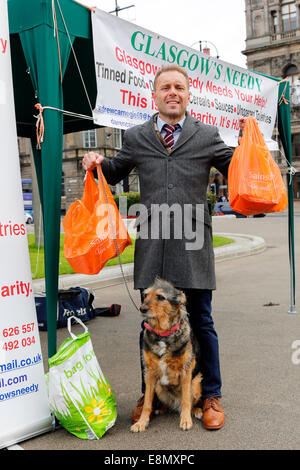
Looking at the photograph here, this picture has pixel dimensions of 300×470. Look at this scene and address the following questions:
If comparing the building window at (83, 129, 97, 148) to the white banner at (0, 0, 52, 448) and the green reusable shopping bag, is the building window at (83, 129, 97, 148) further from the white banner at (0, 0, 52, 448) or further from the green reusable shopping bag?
the green reusable shopping bag

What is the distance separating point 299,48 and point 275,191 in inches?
2103

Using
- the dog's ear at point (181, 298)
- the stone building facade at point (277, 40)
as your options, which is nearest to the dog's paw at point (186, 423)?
the dog's ear at point (181, 298)

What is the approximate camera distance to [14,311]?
3.07 m

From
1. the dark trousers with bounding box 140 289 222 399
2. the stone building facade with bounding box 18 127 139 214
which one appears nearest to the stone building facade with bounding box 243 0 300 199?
the stone building facade with bounding box 18 127 139 214

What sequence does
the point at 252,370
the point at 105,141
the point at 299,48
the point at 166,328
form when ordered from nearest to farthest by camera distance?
the point at 166,328 < the point at 252,370 < the point at 105,141 < the point at 299,48

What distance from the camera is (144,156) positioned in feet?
10.9

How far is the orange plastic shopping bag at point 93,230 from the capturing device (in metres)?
3.22

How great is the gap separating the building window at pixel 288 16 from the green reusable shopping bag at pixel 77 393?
56.1 meters

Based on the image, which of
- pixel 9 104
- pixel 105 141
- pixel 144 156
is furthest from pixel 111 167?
pixel 105 141

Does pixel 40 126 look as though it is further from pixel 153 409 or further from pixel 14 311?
pixel 153 409

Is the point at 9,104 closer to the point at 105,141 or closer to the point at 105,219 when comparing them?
the point at 105,219

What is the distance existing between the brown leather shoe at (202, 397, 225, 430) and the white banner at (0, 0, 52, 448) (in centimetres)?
109

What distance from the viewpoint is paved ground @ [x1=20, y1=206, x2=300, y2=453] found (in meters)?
3.01

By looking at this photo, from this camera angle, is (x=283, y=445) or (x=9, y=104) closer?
(x=283, y=445)
